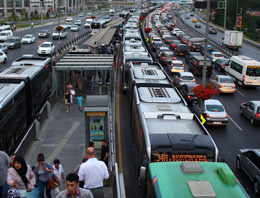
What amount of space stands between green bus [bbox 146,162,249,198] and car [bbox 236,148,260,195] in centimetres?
551

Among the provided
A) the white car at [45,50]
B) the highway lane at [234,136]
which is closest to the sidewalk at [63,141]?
the highway lane at [234,136]

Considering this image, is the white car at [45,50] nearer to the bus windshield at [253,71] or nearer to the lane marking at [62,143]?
the bus windshield at [253,71]

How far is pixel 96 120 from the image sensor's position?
1500 cm

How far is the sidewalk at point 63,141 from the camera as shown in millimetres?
15259

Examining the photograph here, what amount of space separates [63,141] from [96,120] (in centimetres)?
353

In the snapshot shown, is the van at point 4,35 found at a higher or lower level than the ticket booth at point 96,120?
higher

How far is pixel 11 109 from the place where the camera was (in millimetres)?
15953

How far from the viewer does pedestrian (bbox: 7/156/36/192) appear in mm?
8445

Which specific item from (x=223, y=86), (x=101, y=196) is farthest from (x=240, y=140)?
(x=101, y=196)

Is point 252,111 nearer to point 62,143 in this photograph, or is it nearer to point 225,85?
point 225,85

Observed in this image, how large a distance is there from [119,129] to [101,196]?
11678mm

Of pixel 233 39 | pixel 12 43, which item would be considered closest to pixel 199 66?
pixel 233 39

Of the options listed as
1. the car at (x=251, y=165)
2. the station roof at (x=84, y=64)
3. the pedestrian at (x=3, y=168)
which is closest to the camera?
the pedestrian at (x=3, y=168)

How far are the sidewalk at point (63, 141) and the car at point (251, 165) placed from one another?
17.6 ft
